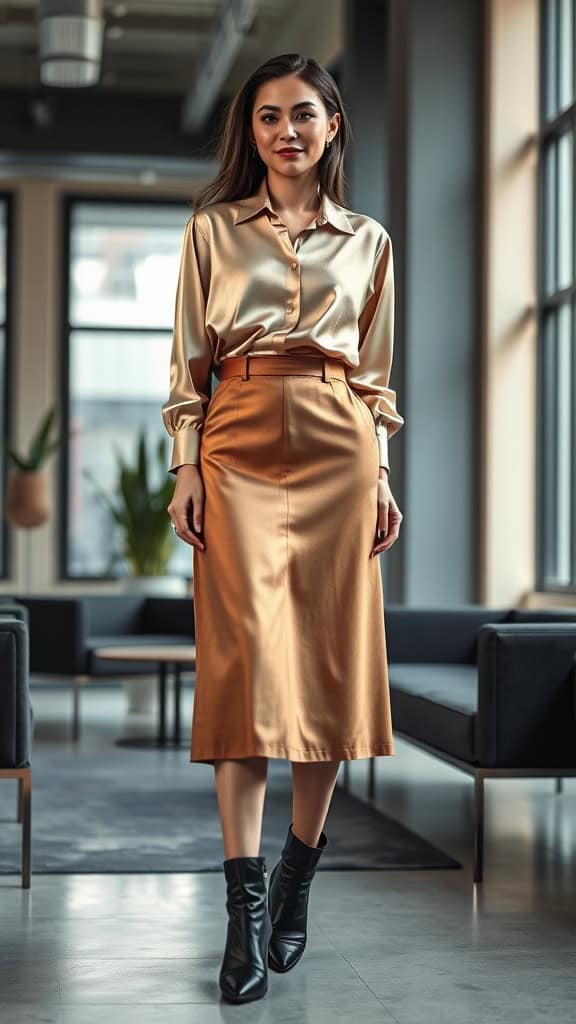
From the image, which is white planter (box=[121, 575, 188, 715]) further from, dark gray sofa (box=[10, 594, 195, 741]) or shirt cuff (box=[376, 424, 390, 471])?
shirt cuff (box=[376, 424, 390, 471])

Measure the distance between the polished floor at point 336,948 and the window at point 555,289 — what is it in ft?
10.0

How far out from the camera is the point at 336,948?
8.94 ft

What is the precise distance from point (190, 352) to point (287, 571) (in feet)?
1.34

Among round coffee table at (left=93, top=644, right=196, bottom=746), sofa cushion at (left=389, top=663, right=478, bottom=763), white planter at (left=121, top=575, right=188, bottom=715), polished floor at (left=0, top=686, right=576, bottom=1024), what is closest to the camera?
polished floor at (left=0, top=686, right=576, bottom=1024)

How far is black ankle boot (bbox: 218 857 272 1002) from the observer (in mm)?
2326

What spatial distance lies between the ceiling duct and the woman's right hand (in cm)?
584

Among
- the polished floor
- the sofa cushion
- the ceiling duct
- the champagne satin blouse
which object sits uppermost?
the ceiling duct

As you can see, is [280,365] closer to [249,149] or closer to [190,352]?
[190,352]

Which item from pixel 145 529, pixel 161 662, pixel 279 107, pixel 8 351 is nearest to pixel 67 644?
pixel 161 662

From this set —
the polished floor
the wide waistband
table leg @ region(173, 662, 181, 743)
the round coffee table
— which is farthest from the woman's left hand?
table leg @ region(173, 662, 181, 743)

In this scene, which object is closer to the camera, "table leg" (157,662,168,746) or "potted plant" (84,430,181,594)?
"table leg" (157,662,168,746)

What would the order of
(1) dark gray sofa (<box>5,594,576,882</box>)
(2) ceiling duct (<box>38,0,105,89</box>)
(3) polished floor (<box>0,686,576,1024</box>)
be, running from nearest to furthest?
(3) polished floor (<box>0,686,576,1024</box>)
(1) dark gray sofa (<box>5,594,576,882</box>)
(2) ceiling duct (<box>38,0,105,89</box>)

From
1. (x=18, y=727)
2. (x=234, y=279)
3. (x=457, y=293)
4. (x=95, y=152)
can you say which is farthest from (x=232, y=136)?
(x=95, y=152)

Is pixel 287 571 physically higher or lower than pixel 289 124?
lower
